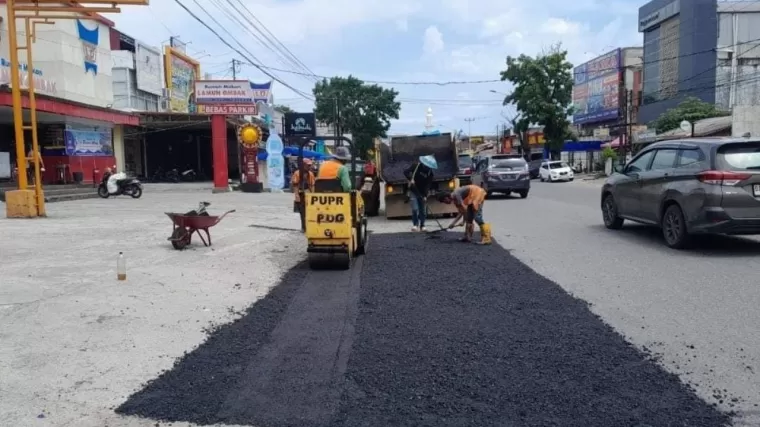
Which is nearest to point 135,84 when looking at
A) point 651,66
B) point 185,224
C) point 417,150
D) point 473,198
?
point 417,150

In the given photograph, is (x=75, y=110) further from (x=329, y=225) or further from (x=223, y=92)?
(x=329, y=225)

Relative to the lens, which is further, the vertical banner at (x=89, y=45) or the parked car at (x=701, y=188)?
the vertical banner at (x=89, y=45)

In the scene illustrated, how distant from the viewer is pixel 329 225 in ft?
28.1

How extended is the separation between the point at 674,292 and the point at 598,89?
61836mm

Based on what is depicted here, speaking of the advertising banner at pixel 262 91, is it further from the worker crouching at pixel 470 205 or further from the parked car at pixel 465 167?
the worker crouching at pixel 470 205

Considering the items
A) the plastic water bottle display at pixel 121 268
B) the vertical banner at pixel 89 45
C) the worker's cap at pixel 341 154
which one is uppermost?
the vertical banner at pixel 89 45

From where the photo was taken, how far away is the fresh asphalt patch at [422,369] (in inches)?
157

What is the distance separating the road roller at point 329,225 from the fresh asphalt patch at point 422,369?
1342mm

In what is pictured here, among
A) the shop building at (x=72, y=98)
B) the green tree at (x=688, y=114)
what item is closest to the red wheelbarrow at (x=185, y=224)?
the shop building at (x=72, y=98)

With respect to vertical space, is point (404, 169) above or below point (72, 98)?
below

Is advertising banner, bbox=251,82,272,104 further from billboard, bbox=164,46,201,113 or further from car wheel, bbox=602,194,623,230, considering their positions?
car wheel, bbox=602,194,623,230

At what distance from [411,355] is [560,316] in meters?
1.88

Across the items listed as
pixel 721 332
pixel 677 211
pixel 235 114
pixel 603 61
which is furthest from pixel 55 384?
pixel 603 61

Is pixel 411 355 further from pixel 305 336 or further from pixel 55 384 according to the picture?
pixel 55 384
